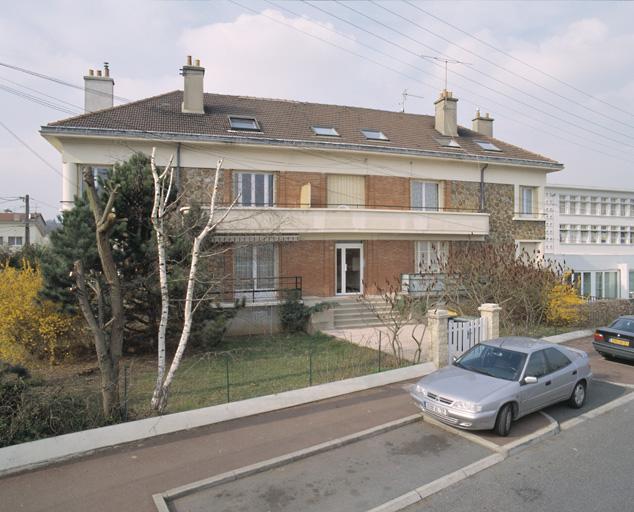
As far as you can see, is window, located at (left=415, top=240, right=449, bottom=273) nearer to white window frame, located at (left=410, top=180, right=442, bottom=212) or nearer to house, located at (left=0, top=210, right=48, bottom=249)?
white window frame, located at (left=410, top=180, right=442, bottom=212)

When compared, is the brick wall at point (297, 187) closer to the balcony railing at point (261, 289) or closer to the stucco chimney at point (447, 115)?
the balcony railing at point (261, 289)

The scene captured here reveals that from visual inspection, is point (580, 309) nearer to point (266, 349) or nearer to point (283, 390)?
point (266, 349)

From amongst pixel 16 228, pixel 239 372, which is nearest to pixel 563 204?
pixel 239 372

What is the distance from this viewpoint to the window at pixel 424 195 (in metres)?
20.7

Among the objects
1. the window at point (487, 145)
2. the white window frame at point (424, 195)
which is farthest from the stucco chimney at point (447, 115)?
the white window frame at point (424, 195)

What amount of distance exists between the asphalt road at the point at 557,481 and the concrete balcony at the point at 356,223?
11686 mm

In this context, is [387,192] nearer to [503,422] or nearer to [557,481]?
[503,422]

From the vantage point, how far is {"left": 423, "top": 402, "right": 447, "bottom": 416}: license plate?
22.7ft

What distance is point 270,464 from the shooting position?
6.00 m

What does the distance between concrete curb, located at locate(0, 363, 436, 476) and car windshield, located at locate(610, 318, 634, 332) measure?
7.24m

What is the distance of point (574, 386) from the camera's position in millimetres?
8336

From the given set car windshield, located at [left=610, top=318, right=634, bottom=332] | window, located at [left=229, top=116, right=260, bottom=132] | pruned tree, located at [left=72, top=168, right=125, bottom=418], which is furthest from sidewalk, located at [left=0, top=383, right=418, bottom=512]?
window, located at [left=229, top=116, right=260, bottom=132]

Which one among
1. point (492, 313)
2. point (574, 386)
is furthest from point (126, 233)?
point (574, 386)

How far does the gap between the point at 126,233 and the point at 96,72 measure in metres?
10.8
